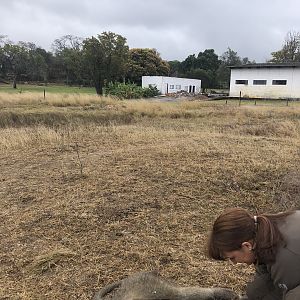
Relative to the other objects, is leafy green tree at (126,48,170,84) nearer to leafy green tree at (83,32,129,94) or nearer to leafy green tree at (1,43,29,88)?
leafy green tree at (83,32,129,94)

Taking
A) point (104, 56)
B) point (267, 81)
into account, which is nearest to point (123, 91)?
point (104, 56)

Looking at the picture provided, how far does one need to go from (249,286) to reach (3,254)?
2306 mm

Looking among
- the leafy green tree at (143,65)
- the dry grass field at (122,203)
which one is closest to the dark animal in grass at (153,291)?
the dry grass field at (122,203)

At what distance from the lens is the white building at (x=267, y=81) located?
42812 millimetres

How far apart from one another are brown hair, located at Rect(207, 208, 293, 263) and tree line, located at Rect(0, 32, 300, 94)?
117 feet

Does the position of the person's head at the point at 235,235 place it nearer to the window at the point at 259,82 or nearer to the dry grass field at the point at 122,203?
the dry grass field at the point at 122,203

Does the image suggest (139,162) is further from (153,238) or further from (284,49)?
(284,49)

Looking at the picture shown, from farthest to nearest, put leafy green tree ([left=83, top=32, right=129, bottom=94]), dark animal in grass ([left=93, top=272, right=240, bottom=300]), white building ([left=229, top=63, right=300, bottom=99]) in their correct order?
white building ([left=229, top=63, right=300, bottom=99]) < leafy green tree ([left=83, top=32, right=129, bottom=94]) < dark animal in grass ([left=93, top=272, right=240, bottom=300])

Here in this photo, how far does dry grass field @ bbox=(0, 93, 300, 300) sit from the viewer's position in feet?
11.5

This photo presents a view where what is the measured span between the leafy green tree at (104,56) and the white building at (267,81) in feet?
44.3

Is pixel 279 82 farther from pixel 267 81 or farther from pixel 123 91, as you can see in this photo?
pixel 123 91

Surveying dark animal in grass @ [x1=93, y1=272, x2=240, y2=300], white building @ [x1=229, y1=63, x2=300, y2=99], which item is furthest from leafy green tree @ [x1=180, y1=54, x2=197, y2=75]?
dark animal in grass @ [x1=93, y1=272, x2=240, y2=300]

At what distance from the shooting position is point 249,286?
2721 mm

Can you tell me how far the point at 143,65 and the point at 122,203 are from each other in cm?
4844
